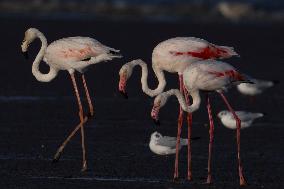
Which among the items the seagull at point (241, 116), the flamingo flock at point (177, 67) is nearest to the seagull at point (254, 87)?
the seagull at point (241, 116)

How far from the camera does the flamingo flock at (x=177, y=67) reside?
1266 cm

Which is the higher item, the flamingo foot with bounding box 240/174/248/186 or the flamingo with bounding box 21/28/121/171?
the flamingo with bounding box 21/28/121/171

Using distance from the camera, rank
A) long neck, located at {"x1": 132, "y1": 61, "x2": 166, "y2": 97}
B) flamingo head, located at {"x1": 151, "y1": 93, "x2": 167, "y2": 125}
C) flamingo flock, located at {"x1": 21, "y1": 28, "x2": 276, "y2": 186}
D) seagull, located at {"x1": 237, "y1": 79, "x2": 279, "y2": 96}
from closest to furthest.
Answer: flamingo head, located at {"x1": 151, "y1": 93, "x2": 167, "y2": 125}, flamingo flock, located at {"x1": 21, "y1": 28, "x2": 276, "y2": 186}, long neck, located at {"x1": 132, "y1": 61, "x2": 166, "y2": 97}, seagull, located at {"x1": 237, "y1": 79, "x2": 279, "y2": 96}

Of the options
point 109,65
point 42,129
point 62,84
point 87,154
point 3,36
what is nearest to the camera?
point 87,154

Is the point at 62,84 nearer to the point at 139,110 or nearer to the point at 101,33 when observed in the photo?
the point at 139,110

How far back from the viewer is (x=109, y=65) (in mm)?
25984

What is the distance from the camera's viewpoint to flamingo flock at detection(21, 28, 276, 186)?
12.7m

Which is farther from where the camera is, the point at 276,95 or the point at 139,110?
the point at 276,95

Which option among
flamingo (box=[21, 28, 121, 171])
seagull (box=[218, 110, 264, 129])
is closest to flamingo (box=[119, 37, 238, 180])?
flamingo (box=[21, 28, 121, 171])

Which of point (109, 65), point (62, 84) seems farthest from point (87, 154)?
point (109, 65)

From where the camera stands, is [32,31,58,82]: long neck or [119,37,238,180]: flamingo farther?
[32,31,58,82]: long neck

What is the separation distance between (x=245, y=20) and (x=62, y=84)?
2431cm

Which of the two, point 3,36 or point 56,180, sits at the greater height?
point 3,36

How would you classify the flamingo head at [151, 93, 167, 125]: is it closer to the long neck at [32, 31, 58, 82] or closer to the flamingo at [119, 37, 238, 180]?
the flamingo at [119, 37, 238, 180]
